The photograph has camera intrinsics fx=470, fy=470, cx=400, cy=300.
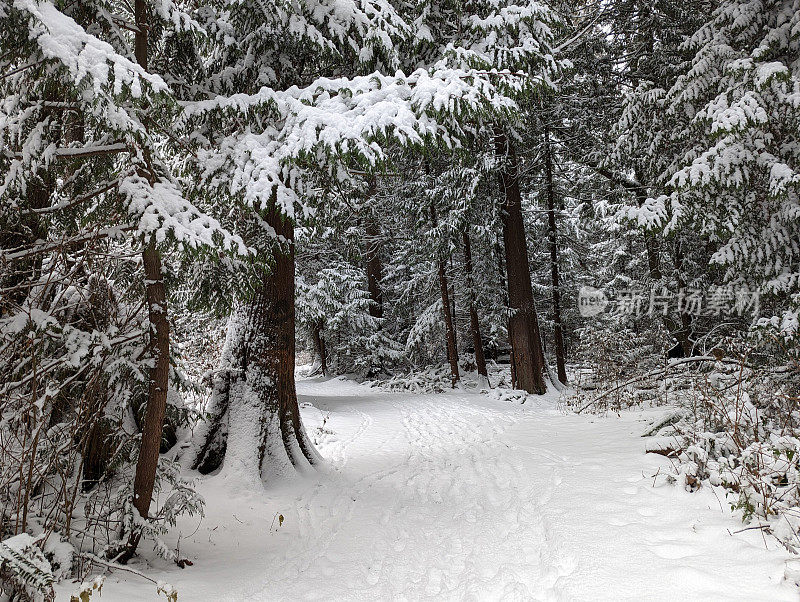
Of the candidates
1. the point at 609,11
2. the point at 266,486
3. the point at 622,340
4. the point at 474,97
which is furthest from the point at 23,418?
the point at 609,11

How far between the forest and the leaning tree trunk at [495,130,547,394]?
7.99 feet

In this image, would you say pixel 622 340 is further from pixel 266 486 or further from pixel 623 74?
pixel 266 486

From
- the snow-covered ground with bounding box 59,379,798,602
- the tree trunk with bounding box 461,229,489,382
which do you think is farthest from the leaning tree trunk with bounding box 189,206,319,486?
the tree trunk with bounding box 461,229,489,382

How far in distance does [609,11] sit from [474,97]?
30.6ft

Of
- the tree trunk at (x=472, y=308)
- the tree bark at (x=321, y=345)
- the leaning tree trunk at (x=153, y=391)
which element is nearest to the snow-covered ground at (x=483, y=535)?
the leaning tree trunk at (x=153, y=391)

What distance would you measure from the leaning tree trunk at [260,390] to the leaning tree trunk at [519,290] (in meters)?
7.88

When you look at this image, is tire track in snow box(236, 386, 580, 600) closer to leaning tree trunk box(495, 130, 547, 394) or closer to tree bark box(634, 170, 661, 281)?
leaning tree trunk box(495, 130, 547, 394)

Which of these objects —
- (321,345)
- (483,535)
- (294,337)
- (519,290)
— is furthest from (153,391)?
(321,345)

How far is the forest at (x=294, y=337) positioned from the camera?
2959mm

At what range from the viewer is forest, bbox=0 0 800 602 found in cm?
296

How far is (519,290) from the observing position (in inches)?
496

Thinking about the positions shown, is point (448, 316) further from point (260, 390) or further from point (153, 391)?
point (153, 391)

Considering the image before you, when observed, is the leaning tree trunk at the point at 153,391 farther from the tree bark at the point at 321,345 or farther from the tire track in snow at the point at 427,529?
the tree bark at the point at 321,345

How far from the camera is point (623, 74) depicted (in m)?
11.4
